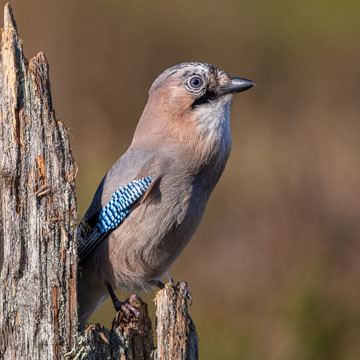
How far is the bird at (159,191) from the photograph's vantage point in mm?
4273

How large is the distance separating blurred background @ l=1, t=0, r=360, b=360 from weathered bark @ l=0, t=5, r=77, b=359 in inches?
136

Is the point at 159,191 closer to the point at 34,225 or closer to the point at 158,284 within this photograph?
the point at 158,284

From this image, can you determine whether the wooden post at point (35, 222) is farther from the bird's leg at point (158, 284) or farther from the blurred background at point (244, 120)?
the blurred background at point (244, 120)

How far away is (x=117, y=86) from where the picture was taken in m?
7.96

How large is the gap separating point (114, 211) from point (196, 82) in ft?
2.89

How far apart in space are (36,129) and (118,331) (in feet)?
3.03

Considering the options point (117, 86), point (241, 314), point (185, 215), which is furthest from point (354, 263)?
point (185, 215)

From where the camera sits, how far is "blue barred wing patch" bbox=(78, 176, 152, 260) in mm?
4266

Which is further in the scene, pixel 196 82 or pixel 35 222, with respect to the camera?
pixel 196 82

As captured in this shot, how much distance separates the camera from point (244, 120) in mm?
8109

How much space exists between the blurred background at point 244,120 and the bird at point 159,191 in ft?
7.51

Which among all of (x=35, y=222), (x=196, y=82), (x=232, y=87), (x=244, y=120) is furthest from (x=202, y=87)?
(x=244, y=120)

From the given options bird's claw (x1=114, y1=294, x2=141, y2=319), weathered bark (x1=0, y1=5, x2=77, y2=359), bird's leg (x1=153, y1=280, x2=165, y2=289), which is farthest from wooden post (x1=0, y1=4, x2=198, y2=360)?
bird's leg (x1=153, y1=280, x2=165, y2=289)

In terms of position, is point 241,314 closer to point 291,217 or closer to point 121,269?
point 291,217
